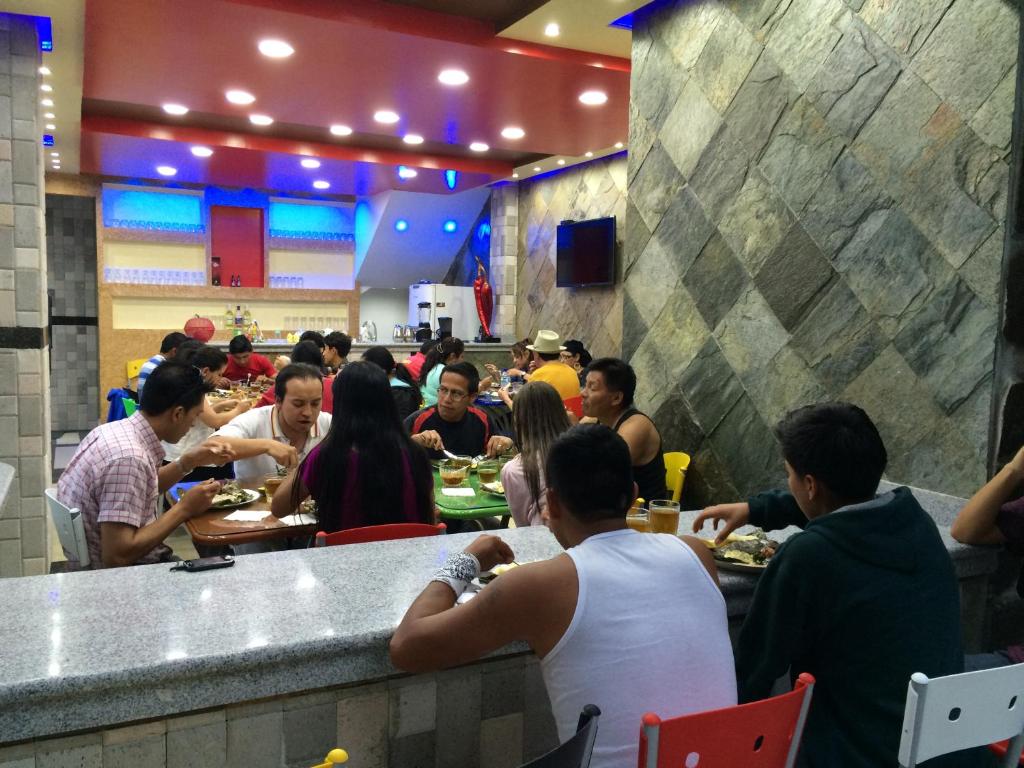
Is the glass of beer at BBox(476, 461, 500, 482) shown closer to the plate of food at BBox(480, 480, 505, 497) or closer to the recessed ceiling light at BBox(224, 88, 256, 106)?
the plate of food at BBox(480, 480, 505, 497)

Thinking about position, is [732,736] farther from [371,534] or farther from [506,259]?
[506,259]

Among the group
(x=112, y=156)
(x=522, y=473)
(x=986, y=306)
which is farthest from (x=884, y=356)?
(x=112, y=156)

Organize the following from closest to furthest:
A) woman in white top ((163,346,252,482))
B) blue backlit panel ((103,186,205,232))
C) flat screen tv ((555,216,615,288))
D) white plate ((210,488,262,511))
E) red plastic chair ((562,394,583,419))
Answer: white plate ((210,488,262,511)), woman in white top ((163,346,252,482)), red plastic chair ((562,394,583,419)), flat screen tv ((555,216,615,288)), blue backlit panel ((103,186,205,232))

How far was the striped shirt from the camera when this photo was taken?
7.72 ft

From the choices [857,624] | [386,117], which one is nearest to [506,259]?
[386,117]

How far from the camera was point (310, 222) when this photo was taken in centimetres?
1220

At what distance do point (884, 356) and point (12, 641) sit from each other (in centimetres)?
282

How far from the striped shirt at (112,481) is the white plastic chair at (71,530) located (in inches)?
1.6

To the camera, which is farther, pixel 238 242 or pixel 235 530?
pixel 238 242

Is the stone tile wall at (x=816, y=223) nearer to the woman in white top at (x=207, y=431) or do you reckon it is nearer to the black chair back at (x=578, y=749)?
the black chair back at (x=578, y=749)

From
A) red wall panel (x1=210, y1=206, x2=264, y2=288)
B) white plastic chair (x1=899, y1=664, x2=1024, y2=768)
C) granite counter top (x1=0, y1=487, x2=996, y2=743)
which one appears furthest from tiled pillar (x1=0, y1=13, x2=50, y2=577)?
red wall panel (x1=210, y1=206, x2=264, y2=288)

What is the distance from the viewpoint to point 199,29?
14.7 ft

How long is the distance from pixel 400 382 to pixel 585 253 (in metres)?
4.46

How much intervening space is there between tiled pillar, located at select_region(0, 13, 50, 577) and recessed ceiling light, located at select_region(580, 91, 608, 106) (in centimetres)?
358
